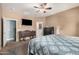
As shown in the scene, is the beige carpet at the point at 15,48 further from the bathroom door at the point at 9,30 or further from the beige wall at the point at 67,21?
the beige wall at the point at 67,21

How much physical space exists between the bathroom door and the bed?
302 millimetres

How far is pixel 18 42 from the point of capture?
185 cm

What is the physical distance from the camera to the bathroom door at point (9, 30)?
1820 mm

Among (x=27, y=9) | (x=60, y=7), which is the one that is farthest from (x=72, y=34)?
(x=27, y=9)

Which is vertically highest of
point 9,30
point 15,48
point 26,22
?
point 26,22

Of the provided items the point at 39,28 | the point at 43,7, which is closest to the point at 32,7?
the point at 43,7

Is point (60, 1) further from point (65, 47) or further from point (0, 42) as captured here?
point (0, 42)

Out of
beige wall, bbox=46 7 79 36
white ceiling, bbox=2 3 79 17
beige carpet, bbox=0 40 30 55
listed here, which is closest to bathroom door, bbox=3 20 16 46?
beige carpet, bbox=0 40 30 55

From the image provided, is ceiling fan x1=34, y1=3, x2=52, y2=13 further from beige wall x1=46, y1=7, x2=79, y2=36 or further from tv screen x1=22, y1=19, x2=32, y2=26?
tv screen x1=22, y1=19, x2=32, y2=26

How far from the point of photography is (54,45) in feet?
5.91

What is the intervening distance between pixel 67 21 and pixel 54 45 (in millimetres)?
438

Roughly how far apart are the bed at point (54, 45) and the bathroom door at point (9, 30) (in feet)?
0.99

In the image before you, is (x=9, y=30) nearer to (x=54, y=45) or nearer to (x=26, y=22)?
(x=26, y=22)

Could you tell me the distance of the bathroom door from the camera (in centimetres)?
182
